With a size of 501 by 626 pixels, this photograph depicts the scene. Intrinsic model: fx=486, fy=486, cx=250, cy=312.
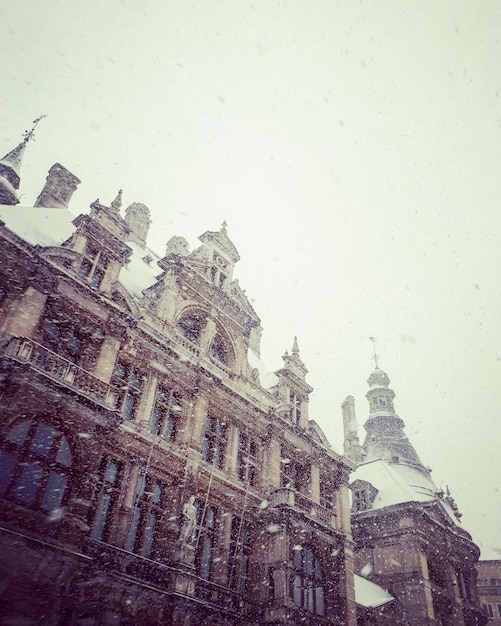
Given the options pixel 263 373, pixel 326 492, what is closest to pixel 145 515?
pixel 326 492

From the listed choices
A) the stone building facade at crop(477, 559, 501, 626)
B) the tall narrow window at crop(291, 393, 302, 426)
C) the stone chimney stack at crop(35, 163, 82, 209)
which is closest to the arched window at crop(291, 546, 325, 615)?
the tall narrow window at crop(291, 393, 302, 426)

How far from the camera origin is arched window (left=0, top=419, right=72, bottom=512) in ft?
44.7

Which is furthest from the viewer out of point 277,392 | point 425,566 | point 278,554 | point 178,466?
point 425,566

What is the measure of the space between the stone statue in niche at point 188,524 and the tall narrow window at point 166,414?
2.81 metres

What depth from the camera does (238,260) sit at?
2802 cm

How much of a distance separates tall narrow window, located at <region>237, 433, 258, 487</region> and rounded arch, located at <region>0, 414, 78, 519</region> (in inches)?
354

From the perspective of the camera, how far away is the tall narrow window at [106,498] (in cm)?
1552

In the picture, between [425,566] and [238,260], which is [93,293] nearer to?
[238,260]

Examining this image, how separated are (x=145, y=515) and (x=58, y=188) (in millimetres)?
17011

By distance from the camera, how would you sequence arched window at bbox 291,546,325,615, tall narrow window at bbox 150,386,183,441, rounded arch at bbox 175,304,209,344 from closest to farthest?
tall narrow window at bbox 150,386,183,441 < arched window at bbox 291,546,325,615 < rounded arch at bbox 175,304,209,344

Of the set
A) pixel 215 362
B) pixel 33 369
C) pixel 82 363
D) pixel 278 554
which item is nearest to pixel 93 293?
pixel 82 363

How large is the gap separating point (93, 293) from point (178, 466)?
24.2 ft

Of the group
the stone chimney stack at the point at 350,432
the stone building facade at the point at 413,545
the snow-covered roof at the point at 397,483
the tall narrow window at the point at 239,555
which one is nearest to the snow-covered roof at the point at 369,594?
the stone building facade at the point at 413,545

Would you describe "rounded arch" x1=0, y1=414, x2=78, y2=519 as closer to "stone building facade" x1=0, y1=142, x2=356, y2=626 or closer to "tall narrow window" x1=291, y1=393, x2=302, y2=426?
"stone building facade" x1=0, y1=142, x2=356, y2=626
